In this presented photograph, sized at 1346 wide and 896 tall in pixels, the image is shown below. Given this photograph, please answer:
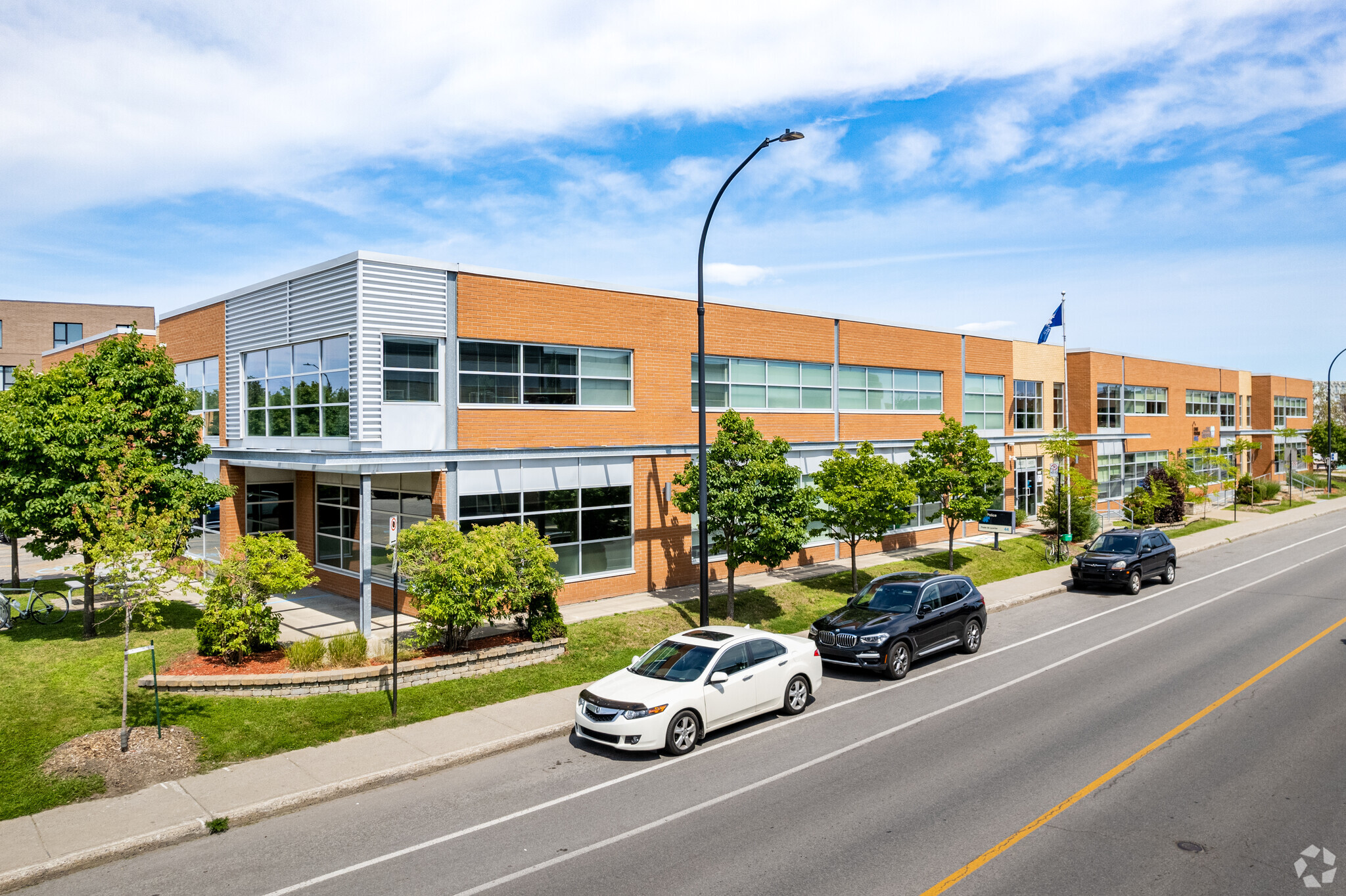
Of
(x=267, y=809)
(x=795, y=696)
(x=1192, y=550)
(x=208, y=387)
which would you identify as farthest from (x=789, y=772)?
(x=1192, y=550)

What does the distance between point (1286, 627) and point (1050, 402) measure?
2503 cm

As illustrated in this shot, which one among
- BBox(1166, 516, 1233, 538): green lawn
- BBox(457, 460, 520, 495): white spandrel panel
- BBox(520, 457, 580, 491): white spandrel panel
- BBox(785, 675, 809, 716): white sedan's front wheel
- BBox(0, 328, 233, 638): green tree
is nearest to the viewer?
BBox(785, 675, 809, 716): white sedan's front wheel

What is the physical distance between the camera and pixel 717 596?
22.4 metres

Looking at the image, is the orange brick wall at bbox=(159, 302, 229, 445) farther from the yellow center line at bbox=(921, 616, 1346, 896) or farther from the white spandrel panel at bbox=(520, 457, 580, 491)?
the yellow center line at bbox=(921, 616, 1346, 896)

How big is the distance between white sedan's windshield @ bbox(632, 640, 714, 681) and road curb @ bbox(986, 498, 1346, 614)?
1265 cm

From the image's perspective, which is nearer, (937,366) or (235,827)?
(235,827)

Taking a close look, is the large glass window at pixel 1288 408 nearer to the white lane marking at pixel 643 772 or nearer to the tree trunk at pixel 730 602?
the white lane marking at pixel 643 772

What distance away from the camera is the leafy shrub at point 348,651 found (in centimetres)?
1449

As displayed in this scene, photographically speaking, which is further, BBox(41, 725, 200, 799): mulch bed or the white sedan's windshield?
the white sedan's windshield

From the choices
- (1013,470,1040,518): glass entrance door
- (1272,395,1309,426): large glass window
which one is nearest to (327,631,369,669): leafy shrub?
(1013,470,1040,518): glass entrance door

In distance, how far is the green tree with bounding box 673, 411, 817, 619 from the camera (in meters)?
19.1

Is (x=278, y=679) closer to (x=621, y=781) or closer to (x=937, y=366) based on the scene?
(x=621, y=781)

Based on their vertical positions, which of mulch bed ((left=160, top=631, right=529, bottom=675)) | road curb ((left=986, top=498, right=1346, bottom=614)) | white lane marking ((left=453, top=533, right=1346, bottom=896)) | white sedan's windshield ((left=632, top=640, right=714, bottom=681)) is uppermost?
white sedan's windshield ((left=632, top=640, right=714, bottom=681))

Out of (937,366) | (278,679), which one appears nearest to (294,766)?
(278,679)
